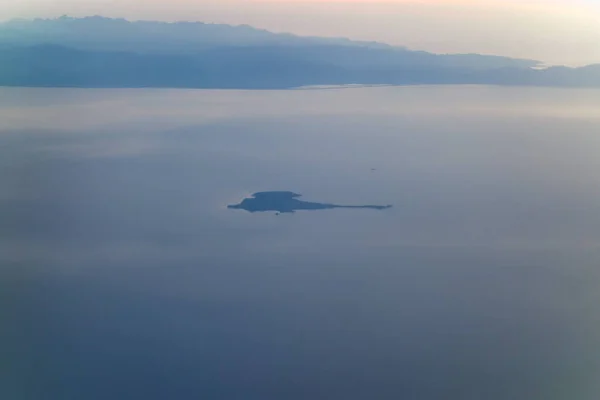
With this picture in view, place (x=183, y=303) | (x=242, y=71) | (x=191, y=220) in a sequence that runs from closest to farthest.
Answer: (x=183, y=303) → (x=191, y=220) → (x=242, y=71)

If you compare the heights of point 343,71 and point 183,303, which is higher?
point 343,71

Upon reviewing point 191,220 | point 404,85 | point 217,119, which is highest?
point 404,85


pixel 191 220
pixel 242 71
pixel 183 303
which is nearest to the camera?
pixel 183 303

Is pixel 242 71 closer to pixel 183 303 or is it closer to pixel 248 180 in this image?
pixel 248 180

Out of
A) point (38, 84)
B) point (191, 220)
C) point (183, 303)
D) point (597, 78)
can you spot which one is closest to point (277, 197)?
point (191, 220)

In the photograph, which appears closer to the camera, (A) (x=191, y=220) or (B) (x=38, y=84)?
(A) (x=191, y=220)

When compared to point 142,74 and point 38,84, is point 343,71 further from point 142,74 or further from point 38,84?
point 38,84
